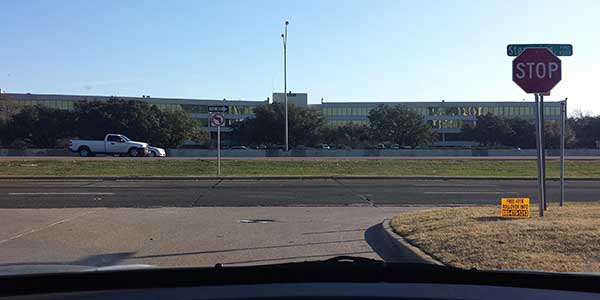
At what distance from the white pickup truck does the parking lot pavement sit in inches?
1190

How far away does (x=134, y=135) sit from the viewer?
7581cm

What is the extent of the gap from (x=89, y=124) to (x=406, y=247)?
74.1m

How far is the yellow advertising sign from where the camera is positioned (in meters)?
10.6

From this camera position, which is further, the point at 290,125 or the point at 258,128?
the point at 258,128

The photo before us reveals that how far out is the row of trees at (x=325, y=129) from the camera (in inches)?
3406

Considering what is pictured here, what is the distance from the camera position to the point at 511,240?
8227 millimetres

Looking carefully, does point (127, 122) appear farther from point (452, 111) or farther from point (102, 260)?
point (452, 111)

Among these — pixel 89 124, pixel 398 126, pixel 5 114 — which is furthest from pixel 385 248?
pixel 398 126

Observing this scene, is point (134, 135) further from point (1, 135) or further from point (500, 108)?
point (500, 108)

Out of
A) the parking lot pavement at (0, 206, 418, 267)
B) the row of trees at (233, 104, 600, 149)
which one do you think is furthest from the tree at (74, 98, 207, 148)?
the parking lot pavement at (0, 206, 418, 267)

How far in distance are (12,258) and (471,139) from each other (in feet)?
368

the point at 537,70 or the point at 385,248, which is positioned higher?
the point at 537,70

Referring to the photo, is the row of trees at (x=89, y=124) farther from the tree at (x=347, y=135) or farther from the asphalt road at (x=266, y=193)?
the asphalt road at (x=266, y=193)

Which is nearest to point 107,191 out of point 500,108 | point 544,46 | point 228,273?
point 544,46
